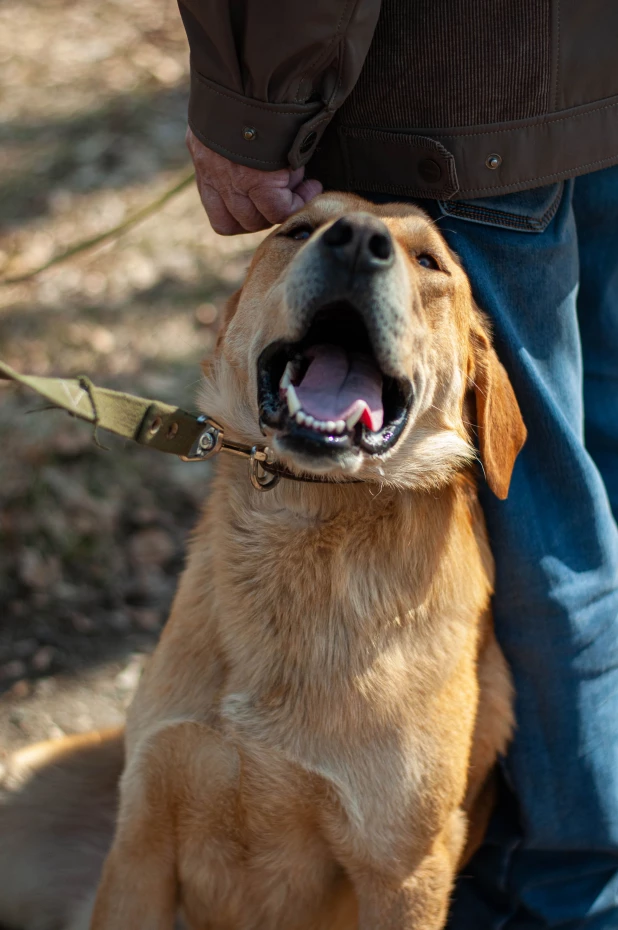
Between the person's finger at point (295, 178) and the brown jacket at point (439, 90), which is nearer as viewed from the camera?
the brown jacket at point (439, 90)

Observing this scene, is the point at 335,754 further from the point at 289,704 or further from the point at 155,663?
the point at 155,663

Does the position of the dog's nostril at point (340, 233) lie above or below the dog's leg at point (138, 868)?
above

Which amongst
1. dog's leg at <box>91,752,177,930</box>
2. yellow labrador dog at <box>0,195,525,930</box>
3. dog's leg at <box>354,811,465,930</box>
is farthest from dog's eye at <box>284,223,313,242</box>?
dog's leg at <box>354,811,465,930</box>

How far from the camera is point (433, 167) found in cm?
230

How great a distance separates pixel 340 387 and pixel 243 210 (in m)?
0.67

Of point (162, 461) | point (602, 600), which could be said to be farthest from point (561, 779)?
point (162, 461)

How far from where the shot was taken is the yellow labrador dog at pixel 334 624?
7.13ft

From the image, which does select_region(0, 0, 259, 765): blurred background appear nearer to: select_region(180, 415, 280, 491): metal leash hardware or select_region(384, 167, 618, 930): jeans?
select_region(180, 415, 280, 491): metal leash hardware

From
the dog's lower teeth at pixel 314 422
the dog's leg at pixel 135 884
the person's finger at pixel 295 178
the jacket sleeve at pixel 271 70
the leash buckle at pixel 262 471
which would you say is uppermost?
the jacket sleeve at pixel 271 70

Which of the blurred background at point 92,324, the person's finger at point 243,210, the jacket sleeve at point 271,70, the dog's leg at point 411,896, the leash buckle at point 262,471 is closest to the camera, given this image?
the jacket sleeve at point 271,70

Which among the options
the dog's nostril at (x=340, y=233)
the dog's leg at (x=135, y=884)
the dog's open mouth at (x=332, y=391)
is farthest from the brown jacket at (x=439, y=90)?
the dog's leg at (x=135, y=884)

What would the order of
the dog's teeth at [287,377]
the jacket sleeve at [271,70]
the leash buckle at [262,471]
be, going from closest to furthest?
1. the jacket sleeve at [271,70]
2. the dog's teeth at [287,377]
3. the leash buckle at [262,471]

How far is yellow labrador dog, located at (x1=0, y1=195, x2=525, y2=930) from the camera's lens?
7.13 feet

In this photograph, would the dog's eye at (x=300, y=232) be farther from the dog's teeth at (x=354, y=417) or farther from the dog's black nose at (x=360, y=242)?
the dog's teeth at (x=354, y=417)
